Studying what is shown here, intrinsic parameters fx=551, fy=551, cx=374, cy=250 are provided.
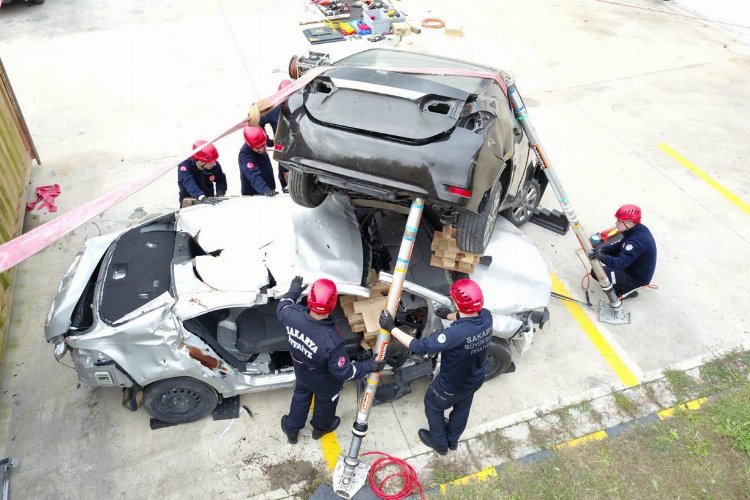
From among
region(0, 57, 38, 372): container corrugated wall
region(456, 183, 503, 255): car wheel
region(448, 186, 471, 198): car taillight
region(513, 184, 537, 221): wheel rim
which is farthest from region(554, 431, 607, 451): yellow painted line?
region(0, 57, 38, 372): container corrugated wall

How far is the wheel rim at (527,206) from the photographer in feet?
20.1

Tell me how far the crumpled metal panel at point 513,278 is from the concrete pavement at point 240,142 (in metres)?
0.91

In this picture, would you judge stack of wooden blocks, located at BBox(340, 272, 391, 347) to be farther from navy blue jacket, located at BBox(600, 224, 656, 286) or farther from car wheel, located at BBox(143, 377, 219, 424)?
navy blue jacket, located at BBox(600, 224, 656, 286)

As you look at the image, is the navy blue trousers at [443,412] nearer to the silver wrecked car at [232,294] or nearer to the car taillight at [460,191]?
the silver wrecked car at [232,294]

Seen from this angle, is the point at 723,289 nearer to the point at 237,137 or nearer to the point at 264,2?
the point at 237,137

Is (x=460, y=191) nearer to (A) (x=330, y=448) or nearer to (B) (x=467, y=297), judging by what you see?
(B) (x=467, y=297)

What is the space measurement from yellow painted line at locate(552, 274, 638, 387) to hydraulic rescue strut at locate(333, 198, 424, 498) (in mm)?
2433

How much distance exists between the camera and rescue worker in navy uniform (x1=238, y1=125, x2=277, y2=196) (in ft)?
18.1

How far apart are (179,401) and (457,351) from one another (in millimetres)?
2245

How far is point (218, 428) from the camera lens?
451cm

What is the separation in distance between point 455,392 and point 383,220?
1691 mm

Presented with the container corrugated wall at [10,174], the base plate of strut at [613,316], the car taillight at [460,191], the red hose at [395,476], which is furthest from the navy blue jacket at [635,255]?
the container corrugated wall at [10,174]

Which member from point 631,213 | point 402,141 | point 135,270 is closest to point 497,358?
point 631,213

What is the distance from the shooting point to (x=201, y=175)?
18.7ft
